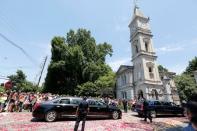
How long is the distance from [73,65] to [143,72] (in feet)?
50.1

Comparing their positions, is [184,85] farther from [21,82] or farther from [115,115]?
[21,82]

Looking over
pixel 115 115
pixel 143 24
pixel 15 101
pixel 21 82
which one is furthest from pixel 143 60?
pixel 21 82

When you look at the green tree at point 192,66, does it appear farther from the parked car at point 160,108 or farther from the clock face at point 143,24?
the parked car at point 160,108

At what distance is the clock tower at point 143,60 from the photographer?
35816 mm

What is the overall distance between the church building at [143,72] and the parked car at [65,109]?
20142 millimetres

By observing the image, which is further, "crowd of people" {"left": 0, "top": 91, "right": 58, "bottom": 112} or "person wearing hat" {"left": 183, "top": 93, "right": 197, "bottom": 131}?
"crowd of people" {"left": 0, "top": 91, "right": 58, "bottom": 112}

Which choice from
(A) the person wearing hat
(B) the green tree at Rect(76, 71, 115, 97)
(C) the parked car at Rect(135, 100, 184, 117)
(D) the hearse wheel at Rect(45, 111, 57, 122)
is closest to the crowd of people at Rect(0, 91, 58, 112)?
(D) the hearse wheel at Rect(45, 111, 57, 122)

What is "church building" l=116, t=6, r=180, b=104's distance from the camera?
1420 inches

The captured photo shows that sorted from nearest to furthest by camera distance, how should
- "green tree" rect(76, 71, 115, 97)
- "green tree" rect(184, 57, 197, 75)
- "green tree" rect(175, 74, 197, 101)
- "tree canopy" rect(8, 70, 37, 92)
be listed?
"green tree" rect(76, 71, 115, 97), "green tree" rect(175, 74, 197, 101), "green tree" rect(184, 57, 197, 75), "tree canopy" rect(8, 70, 37, 92)

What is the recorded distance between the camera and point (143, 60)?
36.9 metres

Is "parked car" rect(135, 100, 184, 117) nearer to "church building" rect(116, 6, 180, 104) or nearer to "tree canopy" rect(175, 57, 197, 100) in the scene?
"church building" rect(116, 6, 180, 104)

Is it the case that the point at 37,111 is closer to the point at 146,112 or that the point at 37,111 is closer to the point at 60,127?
the point at 60,127

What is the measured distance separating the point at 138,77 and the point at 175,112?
56.4 feet

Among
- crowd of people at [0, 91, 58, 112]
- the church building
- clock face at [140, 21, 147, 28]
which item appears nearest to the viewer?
crowd of people at [0, 91, 58, 112]
